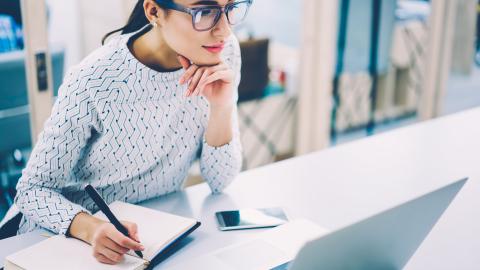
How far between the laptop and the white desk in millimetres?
70

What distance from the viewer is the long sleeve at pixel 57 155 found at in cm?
124

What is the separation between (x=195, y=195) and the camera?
4.82 feet

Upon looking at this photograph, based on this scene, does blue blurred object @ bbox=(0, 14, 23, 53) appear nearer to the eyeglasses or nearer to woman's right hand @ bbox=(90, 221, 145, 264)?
the eyeglasses

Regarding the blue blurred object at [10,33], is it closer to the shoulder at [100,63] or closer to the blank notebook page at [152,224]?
the shoulder at [100,63]

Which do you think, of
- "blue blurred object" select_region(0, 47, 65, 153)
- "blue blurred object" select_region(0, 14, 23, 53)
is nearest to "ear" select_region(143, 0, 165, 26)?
"blue blurred object" select_region(0, 47, 65, 153)

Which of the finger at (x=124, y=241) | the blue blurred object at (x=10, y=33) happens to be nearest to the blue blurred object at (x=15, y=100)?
the blue blurred object at (x=10, y=33)

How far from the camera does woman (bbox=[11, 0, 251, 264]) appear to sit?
123 centimetres

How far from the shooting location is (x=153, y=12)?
4.18 feet

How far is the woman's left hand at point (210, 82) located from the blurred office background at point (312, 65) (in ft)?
5.06

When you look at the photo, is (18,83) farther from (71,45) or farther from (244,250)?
(244,250)

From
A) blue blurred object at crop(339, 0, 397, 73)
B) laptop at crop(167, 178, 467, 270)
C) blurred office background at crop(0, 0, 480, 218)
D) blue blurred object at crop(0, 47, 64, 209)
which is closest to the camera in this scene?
laptop at crop(167, 178, 467, 270)

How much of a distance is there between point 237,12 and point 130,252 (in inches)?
22.9

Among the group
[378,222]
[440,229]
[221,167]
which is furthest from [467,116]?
[378,222]

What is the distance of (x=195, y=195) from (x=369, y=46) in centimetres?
332
